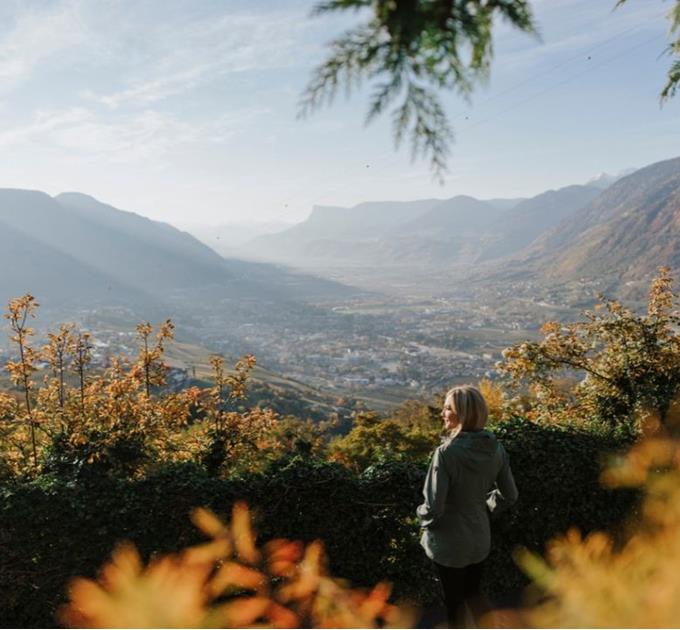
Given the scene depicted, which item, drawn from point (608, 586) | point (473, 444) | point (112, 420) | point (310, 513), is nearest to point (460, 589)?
point (473, 444)

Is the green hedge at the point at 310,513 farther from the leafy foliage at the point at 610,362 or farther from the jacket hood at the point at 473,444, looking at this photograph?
the jacket hood at the point at 473,444

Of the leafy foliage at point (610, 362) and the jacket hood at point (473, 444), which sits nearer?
the jacket hood at point (473, 444)

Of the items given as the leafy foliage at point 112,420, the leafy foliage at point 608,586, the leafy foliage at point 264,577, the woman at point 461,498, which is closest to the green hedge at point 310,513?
the leafy foliage at point 264,577

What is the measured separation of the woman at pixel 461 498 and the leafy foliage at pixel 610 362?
457 cm

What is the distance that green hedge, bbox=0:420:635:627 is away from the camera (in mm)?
4648

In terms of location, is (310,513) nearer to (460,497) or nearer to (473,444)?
(460,497)

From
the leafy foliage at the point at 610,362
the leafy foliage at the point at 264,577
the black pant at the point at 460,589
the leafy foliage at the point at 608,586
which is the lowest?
the leafy foliage at the point at 264,577

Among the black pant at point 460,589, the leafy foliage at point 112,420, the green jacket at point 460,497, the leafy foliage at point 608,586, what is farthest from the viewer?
the leafy foliage at point 112,420

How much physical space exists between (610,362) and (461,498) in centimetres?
594

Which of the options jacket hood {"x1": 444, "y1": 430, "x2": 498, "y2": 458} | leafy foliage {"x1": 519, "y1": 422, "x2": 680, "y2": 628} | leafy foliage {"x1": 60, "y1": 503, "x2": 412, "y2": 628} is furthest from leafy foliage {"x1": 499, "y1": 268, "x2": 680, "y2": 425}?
leafy foliage {"x1": 519, "y1": 422, "x2": 680, "y2": 628}

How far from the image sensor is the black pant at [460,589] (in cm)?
334

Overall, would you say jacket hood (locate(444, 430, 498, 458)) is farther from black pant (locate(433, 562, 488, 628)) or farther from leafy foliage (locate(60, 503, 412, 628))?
leafy foliage (locate(60, 503, 412, 628))

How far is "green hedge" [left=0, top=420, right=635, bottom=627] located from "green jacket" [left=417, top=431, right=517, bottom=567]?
191cm

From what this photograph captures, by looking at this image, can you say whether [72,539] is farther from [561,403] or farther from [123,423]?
[561,403]
